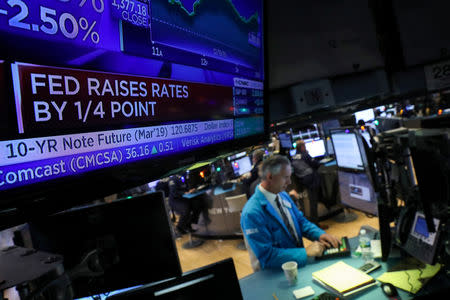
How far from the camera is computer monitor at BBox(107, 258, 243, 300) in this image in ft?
4.42

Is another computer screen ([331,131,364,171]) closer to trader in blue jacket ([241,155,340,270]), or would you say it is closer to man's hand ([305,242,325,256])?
trader in blue jacket ([241,155,340,270])

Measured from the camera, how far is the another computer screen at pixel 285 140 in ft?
28.0

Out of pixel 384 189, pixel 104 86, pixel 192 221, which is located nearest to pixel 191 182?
pixel 192 221

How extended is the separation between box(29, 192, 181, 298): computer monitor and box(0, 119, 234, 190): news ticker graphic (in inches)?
20.5

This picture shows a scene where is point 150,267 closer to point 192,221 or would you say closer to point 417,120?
point 417,120

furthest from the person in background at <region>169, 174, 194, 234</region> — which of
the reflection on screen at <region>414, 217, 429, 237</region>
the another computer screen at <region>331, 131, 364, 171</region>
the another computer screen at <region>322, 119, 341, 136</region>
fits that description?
the reflection on screen at <region>414, 217, 429, 237</region>

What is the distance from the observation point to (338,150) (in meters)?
3.03

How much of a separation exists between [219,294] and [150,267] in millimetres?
418

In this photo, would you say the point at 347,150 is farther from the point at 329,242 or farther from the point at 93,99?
the point at 93,99

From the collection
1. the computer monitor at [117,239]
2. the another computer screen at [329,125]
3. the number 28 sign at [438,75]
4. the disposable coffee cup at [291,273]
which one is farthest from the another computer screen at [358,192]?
the another computer screen at [329,125]

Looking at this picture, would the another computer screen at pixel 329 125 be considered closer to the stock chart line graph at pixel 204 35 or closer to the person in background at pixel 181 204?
the person in background at pixel 181 204

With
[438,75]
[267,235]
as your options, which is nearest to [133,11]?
[267,235]

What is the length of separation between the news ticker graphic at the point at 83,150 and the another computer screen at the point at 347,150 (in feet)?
6.14

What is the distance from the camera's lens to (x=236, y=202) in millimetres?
6020
